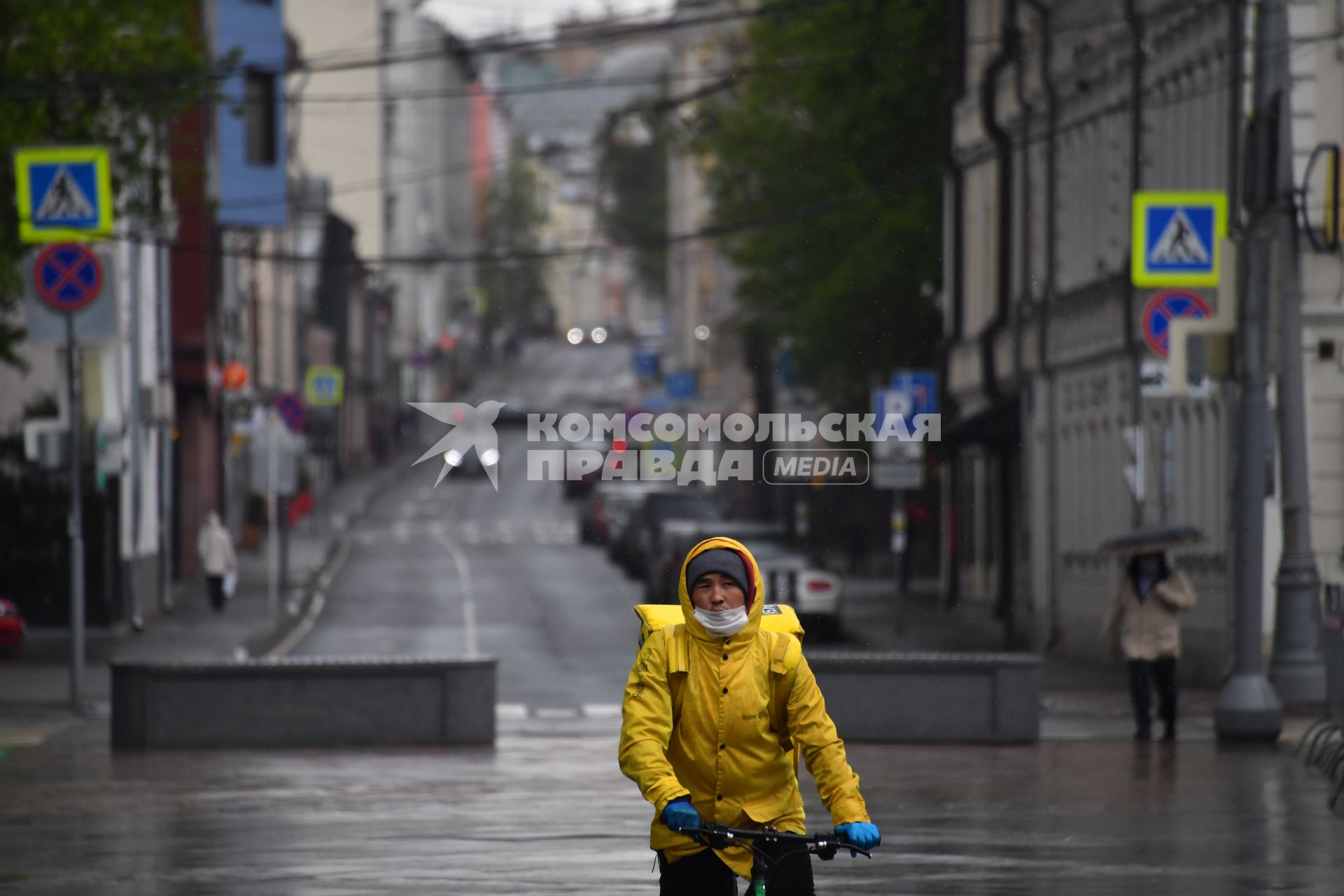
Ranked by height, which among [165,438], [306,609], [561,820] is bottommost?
[306,609]

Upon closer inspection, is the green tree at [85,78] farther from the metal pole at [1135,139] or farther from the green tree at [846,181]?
the green tree at [846,181]

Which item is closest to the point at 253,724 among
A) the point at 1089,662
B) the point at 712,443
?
the point at 1089,662

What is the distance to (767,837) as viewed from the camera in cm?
618

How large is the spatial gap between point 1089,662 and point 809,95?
59.0 ft

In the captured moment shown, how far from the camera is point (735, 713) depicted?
6.78 meters

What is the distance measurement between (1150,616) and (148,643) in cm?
1630

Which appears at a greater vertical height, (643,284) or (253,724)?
(643,284)

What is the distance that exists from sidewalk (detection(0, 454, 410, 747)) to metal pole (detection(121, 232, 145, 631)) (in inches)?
21.4

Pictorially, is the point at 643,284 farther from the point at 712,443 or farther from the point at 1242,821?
the point at 1242,821

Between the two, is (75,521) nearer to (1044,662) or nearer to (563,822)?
(563,822)

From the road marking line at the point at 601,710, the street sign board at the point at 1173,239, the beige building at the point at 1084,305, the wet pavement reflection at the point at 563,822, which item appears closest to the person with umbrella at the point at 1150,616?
the wet pavement reflection at the point at 563,822

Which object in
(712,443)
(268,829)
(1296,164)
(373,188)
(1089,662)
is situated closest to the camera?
(268,829)

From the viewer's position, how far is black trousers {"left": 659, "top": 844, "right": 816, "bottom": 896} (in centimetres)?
662

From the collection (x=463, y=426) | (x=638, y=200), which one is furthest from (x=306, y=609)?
(x=638, y=200)
